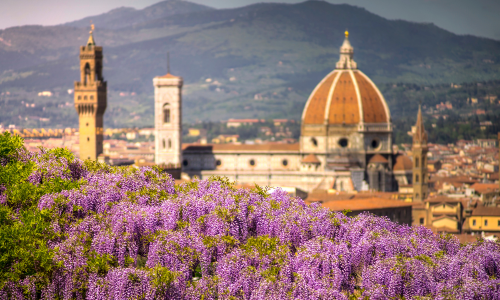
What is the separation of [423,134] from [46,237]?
74023 millimetres

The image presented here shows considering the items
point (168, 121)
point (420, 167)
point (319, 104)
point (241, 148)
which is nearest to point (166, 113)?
point (168, 121)

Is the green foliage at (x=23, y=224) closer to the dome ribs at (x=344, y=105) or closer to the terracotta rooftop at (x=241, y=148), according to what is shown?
the terracotta rooftop at (x=241, y=148)

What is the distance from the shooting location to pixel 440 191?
109875mm

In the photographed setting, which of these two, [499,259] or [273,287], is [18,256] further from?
[499,259]

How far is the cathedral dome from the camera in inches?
3745

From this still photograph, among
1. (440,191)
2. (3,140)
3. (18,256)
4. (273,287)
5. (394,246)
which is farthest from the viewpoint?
(440,191)

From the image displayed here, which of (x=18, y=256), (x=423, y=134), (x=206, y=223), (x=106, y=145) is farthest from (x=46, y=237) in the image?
(x=106, y=145)

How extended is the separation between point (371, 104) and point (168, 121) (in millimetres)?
19896

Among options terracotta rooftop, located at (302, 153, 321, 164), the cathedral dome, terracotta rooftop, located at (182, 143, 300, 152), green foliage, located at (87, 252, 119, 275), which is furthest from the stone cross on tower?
green foliage, located at (87, 252, 119, 275)

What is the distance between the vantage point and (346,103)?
9562 cm

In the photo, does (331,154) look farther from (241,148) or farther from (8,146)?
(8,146)

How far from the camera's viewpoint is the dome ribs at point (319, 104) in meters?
96.1

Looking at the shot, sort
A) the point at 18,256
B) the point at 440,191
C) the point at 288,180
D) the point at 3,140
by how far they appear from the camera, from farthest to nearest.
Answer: the point at 440,191
the point at 288,180
the point at 3,140
the point at 18,256

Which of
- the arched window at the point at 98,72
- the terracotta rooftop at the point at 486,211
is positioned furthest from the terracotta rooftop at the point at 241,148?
the terracotta rooftop at the point at 486,211
